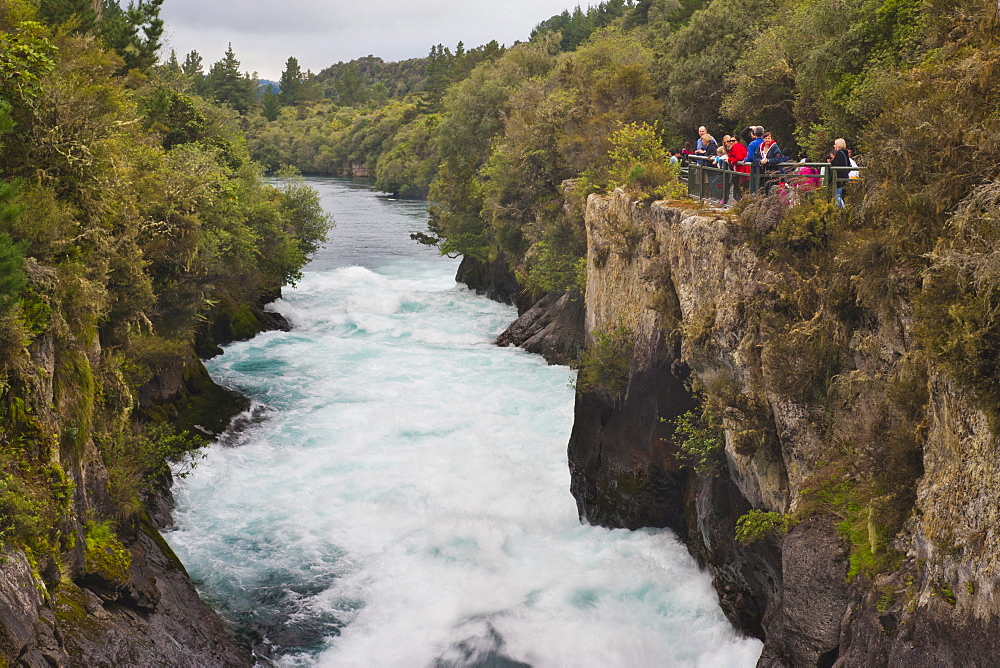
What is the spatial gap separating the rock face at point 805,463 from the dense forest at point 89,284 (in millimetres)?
10224

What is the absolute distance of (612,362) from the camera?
20.2 m

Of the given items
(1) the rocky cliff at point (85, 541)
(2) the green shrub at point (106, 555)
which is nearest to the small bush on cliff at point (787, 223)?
(1) the rocky cliff at point (85, 541)

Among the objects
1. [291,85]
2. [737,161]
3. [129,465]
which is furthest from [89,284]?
[291,85]

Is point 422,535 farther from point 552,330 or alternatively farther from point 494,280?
point 494,280

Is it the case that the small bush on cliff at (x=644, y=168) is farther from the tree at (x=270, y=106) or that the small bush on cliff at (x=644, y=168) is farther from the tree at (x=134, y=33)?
the tree at (x=270, y=106)

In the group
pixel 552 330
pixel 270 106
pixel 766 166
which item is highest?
pixel 270 106

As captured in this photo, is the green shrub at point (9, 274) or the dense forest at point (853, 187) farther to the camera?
the green shrub at point (9, 274)

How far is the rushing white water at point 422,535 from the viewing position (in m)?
15.4

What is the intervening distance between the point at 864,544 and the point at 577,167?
25.0 m

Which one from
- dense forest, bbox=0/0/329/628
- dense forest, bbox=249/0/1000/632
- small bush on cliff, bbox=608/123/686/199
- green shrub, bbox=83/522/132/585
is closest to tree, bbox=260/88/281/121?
dense forest, bbox=249/0/1000/632

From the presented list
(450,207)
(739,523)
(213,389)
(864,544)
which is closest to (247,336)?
(213,389)

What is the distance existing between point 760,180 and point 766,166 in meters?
0.29

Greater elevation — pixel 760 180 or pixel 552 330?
pixel 760 180

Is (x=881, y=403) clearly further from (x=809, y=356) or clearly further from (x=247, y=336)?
(x=247, y=336)
